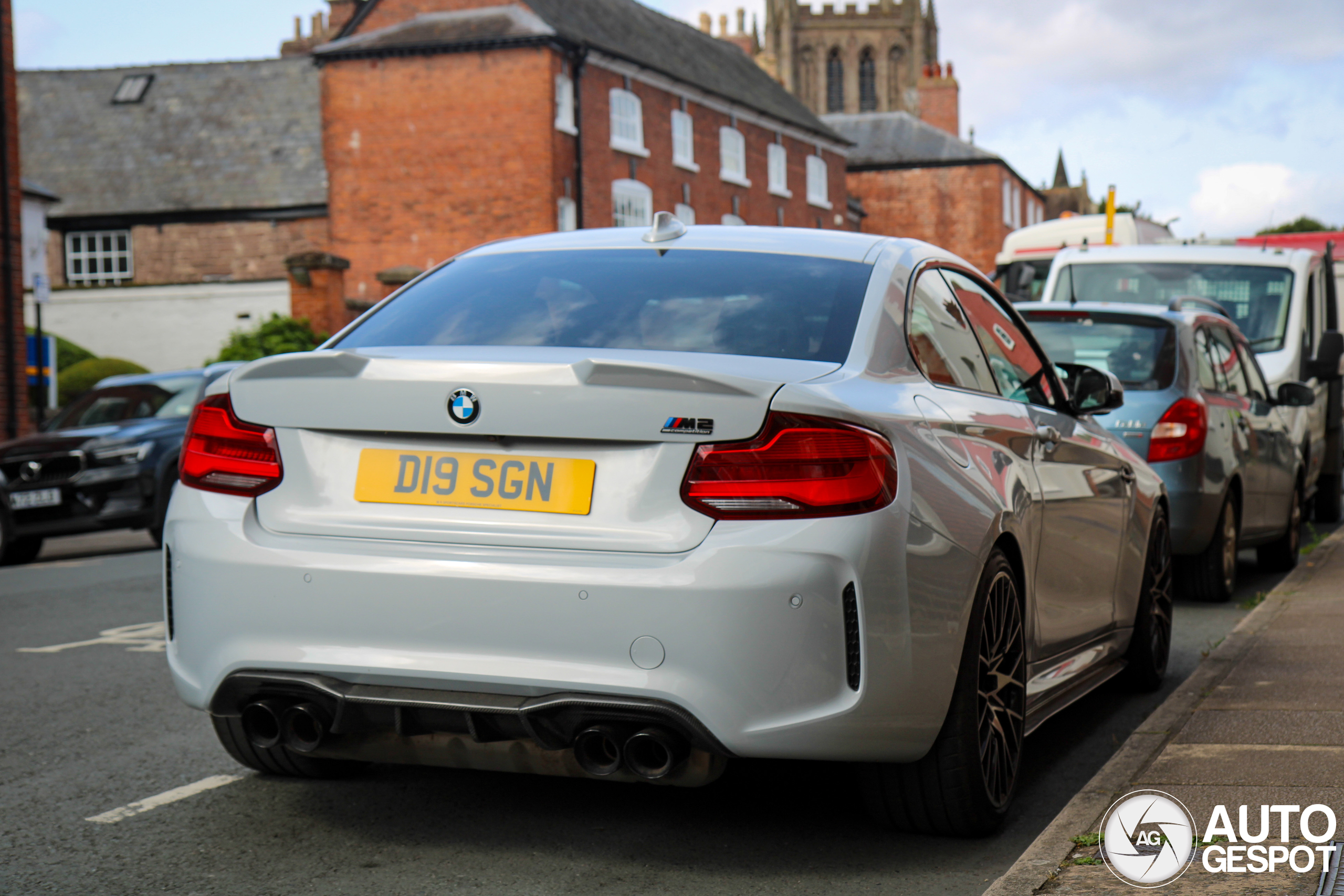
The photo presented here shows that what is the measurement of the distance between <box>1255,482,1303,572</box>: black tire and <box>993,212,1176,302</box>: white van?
612cm

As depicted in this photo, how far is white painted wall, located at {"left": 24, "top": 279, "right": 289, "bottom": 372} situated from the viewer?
32781 mm

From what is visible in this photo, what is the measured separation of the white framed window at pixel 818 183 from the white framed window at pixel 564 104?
1459cm

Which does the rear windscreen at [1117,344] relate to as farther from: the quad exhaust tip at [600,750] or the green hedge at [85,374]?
the green hedge at [85,374]

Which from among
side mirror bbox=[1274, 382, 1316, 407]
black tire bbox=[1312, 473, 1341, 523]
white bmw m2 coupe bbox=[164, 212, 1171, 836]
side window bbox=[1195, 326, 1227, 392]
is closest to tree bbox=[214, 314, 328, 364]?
black tire bbox=[1312, 473, 1341, 523]

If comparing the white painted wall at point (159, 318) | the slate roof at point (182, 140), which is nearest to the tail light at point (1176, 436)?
the white painted wall at point (159, 318)

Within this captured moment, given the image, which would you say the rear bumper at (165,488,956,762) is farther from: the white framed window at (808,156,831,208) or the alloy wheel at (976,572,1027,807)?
the white framed window at (808,156,831,208)

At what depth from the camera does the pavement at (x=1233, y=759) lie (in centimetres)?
342

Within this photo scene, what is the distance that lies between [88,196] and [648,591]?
42.3m

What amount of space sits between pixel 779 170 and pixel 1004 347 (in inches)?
1673

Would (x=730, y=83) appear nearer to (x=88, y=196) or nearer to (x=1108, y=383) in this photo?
(x=88, y=196)

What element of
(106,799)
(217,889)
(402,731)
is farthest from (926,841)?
(106,799)

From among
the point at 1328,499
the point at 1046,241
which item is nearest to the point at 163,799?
the point at 1328,499

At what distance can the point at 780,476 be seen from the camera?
342 cm

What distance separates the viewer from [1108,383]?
17.8ft
